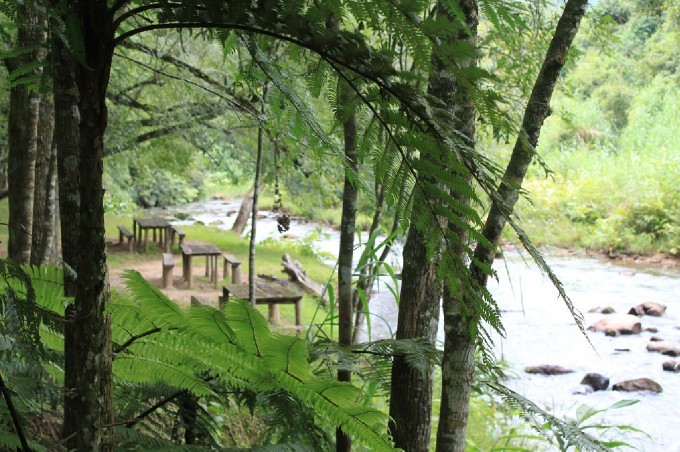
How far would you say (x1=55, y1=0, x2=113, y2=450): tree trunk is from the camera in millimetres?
963

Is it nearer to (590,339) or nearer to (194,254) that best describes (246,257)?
(194,254)

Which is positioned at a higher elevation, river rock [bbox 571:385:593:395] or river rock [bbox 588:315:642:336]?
river rock [bbox 588:315:642:336]

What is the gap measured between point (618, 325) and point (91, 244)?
8.80 m

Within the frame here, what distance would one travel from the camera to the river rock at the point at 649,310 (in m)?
9.14

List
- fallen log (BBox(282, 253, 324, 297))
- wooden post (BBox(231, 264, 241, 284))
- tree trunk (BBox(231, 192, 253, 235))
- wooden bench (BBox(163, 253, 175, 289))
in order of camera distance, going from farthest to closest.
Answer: tree trunk (BBox(231, 192, 253, 235)) → fallen log (BBox(282, 253, 324, 297)) → wooden post (BBox(231, 264, 241, 284)) → wooden bench (BBox(163, 253, 175, 289))

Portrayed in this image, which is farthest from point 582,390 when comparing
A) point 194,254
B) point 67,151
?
point 67,151

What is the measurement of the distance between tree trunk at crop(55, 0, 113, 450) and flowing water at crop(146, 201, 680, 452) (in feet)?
10.1

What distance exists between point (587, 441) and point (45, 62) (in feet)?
5.07

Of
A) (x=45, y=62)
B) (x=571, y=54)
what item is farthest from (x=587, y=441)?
(x=571, y=54)

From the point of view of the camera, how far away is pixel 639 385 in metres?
6.78

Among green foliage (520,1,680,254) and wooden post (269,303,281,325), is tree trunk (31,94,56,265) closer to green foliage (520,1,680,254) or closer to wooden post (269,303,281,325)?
wooden post (269,303,281,325)

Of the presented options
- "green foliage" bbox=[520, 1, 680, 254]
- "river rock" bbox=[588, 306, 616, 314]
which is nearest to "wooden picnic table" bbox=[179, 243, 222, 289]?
"green foliage" bbox=[520, 1, 680, 254]

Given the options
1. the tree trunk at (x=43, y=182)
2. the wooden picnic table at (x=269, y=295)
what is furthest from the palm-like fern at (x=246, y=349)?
the wooden picnic table at (x=269, y=295)

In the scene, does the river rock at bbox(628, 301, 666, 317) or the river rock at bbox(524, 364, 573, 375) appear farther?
the river rock at bbox(628, 301, 666, 317)
